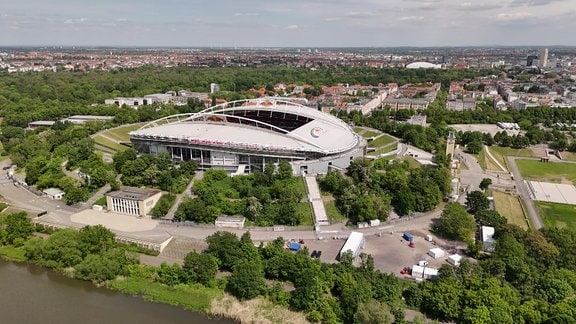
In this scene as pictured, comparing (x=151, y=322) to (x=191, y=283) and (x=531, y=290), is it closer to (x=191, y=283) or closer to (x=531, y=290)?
(x=191, y=283)

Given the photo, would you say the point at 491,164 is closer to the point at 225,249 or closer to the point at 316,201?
the point at 316,201

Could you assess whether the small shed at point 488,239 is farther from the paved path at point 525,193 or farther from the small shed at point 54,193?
the small shed at point 54,193

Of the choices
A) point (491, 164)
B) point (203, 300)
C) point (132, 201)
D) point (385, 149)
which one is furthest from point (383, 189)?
point (132, 201)

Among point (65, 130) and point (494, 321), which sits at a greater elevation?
point (65, 130)

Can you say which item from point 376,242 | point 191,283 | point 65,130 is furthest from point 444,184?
point 65,130

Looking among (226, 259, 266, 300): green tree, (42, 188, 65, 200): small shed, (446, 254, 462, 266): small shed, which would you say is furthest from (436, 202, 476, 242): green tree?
(42, 188, 65, 200): small shed

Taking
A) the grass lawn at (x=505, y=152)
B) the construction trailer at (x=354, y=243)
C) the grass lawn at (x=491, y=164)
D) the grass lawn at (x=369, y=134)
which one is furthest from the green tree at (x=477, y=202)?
the grass lawn at (x=369, y=134)
